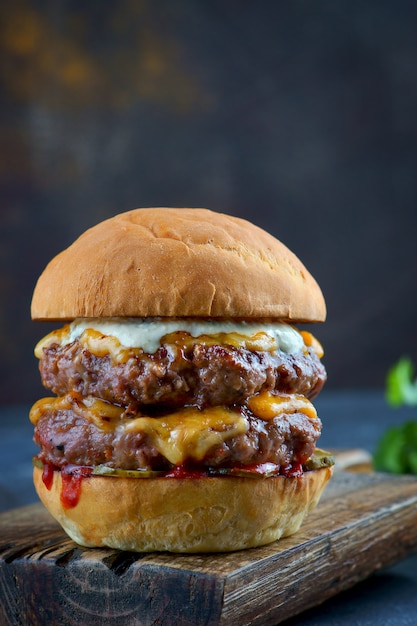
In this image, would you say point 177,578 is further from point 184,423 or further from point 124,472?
point 184,423

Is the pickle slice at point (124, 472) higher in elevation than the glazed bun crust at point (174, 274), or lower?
lower

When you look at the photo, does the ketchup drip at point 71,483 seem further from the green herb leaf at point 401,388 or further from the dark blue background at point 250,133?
the dark blue background at point 250,133

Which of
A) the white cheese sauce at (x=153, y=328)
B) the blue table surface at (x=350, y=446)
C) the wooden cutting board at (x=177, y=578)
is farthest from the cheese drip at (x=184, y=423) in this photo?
the blue table surface at (x=350, y=446)

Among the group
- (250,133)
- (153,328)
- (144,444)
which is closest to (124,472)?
(144,444)

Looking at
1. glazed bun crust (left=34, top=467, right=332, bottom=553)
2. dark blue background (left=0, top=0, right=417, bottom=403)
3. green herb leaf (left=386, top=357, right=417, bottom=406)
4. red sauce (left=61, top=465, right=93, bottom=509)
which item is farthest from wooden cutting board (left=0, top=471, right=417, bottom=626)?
dark blue background (left=0, top=0, right=417, bottom=403)

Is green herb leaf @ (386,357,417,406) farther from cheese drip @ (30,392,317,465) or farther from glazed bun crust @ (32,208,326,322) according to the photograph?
cheese drip @ (30,392,317,465)
